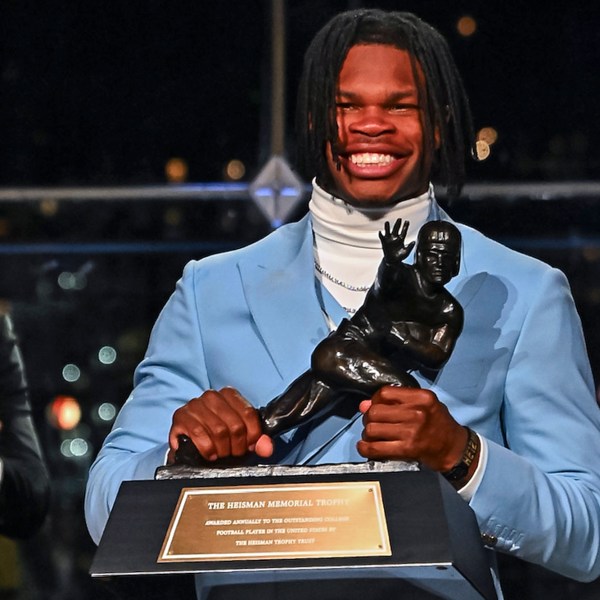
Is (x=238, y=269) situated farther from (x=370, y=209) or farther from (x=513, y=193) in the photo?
(x=513, y=193)

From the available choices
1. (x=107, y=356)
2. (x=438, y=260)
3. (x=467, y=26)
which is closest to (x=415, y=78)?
(x=438, y=260)

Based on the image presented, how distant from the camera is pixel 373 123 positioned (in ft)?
5.79

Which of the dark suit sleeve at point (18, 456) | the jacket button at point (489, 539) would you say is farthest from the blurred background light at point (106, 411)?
the jacket button at point (489, 539)

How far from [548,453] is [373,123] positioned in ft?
1.57

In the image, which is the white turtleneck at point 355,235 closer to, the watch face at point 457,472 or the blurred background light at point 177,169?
the watch face at point 457,472

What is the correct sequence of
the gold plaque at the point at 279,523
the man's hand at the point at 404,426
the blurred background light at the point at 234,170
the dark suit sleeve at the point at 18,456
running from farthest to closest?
the blurred background light at the point at 234,170
the dark suit sleeve at the point at 18,456
the man's hand at the point at 404,426
the gold plaque at the point at 279,523

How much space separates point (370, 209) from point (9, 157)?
1177 mm

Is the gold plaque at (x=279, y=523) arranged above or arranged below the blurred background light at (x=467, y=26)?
below

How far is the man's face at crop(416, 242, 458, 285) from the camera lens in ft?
5.11

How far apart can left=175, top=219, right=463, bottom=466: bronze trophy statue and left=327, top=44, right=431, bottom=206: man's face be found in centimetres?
18

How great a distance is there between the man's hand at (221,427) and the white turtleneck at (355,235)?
0.27 metres

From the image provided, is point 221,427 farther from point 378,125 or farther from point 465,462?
point 378,125

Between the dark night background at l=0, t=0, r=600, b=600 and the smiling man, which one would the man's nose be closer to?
the smiling man

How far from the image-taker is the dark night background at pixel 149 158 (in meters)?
2.66
